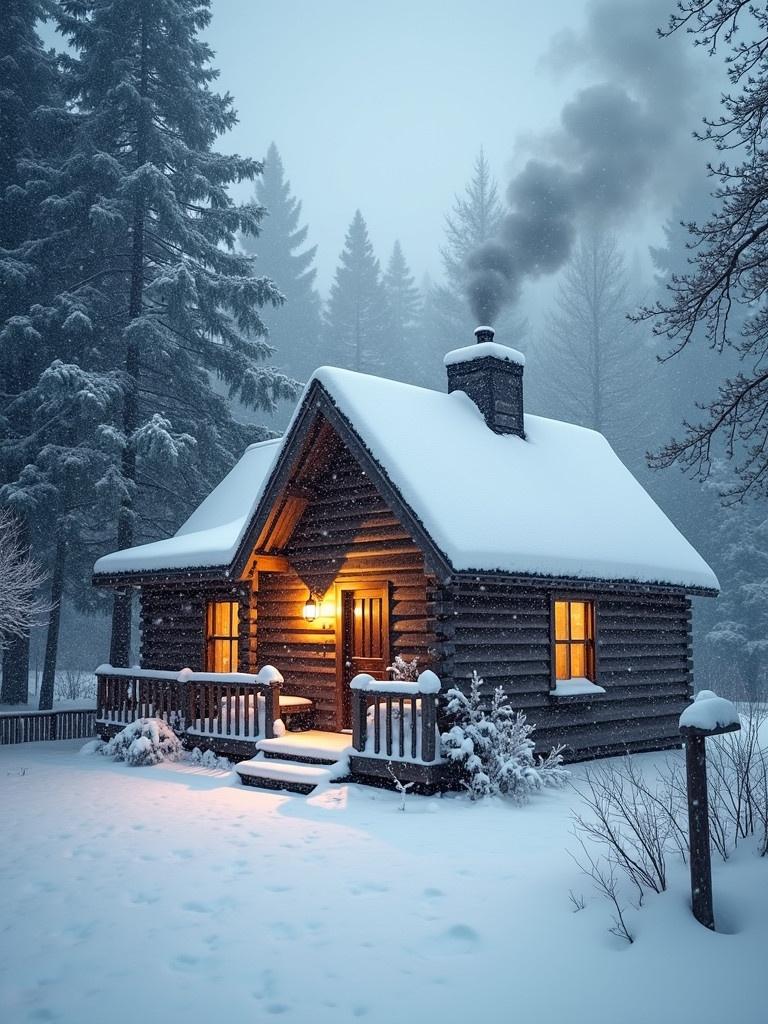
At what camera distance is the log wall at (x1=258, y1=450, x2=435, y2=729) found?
12.7 m

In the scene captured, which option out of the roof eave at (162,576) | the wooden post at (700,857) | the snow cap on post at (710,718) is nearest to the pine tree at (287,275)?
the roof eave at (162,576)

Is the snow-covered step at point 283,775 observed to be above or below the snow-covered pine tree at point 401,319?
below

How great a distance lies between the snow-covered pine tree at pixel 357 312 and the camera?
47716 mm

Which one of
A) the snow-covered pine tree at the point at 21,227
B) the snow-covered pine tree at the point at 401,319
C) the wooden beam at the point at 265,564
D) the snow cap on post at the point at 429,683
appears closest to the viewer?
the snow cap on post at the point at 429,683

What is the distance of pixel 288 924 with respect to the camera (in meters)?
6.29

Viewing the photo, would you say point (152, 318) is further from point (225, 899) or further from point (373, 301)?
point (373, 301)

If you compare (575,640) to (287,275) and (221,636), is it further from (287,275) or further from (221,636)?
(287,275)

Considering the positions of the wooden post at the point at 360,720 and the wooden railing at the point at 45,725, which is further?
the wooden railing at the point at 45,725

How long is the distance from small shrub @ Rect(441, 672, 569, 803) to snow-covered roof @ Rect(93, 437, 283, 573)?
180 inches

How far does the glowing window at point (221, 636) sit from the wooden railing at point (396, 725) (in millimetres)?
4814

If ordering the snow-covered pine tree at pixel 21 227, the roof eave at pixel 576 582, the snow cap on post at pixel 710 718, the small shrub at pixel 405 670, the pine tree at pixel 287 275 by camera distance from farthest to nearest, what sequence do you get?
the pine tree at pixel 287 275 < the snow-covered pine tree at pixel 21 227 < the small shrub at pixel 405 670 < the roof eave at pixel 576 582 < the snow cap on post at pixel 710 718

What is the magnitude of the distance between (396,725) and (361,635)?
2065 millimetres

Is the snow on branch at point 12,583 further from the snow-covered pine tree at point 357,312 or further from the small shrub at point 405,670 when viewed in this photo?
the snow-covered pine tree at point 357,312

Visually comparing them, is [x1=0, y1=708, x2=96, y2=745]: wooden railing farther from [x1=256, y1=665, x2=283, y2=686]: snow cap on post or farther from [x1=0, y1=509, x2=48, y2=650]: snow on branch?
[x1=256, y1=665, x2=283, y2=686]: snow cap on post
